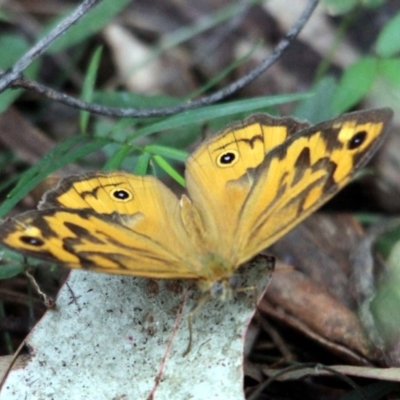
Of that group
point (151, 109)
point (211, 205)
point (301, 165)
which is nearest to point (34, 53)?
point (151, 109)

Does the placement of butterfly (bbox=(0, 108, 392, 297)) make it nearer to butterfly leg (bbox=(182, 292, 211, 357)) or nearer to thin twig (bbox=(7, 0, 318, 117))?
butterfly leg (bbox=(182, 292, 211, 357))

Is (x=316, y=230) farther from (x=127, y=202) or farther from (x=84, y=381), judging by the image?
(x=84, y=381)

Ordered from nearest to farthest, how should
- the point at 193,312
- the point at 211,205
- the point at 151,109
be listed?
the point at 193,312
the point at 211,205
the point at 151,109

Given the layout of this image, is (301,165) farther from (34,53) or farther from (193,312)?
(34,53)

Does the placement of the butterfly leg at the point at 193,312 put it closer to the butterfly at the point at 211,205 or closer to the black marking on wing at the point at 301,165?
the butterfly at the point at 211,205

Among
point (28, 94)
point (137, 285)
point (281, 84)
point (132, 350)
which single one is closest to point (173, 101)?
point (281, 84)

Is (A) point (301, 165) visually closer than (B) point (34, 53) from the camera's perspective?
Yes

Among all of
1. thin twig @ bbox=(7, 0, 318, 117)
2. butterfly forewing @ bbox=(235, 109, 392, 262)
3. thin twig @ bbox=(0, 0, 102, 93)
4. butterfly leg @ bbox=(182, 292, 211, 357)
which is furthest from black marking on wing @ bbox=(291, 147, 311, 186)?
thin twig @ bbox=(0, 0, 102, 93)

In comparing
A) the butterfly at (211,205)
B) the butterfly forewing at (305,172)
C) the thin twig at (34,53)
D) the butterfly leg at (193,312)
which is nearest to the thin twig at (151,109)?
the thin twig at (34,53)
